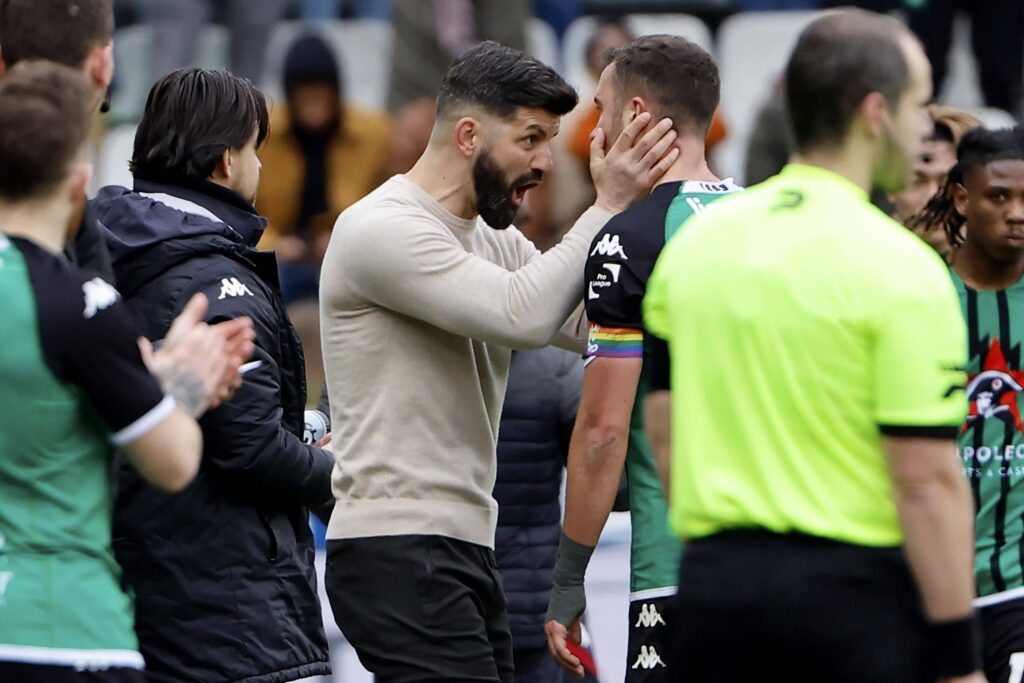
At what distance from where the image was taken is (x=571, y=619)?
4.57 metres

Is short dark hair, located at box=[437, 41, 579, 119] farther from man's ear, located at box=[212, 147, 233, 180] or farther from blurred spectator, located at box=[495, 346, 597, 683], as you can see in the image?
blurred spectator, located at box=[495, 346, 597, 683]

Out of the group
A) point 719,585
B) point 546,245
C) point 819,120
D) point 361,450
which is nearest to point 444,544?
point 361,450

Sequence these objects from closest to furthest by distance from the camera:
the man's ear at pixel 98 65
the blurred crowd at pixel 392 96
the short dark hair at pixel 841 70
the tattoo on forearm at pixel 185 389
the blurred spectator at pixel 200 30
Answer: the short dark hair at pixel 841 70 < the tattoo on forearm at pixel 185 389 < the man's ear at pixel 98 65 < the blurred crowd at pixel 392 96 < the blurred spectator at pixel 200 30

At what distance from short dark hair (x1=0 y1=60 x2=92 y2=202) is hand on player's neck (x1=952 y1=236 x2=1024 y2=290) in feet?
8.73

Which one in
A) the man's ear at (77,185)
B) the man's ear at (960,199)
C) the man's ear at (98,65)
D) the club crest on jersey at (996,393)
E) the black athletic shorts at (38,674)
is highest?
the man's ear at (98,65)

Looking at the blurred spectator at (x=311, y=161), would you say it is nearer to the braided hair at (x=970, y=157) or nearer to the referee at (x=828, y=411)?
the braided hair at (x=970, y=157)

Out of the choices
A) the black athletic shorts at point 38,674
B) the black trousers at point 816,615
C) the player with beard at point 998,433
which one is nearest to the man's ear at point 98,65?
the black athletic shorts at point 38,674

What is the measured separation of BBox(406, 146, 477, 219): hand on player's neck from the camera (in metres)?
4.66

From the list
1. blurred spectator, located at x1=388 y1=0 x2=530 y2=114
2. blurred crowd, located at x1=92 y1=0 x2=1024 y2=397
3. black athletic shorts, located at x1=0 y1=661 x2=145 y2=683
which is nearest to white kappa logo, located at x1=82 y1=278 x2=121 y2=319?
black athletic shorts, located at x1=0 y1=661 x2=145 y2=683

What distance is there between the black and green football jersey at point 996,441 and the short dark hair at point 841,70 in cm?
189

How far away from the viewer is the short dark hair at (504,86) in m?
4.64

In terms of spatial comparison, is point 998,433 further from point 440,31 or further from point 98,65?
point 440,31

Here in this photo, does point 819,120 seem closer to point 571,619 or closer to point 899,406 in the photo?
point 899,406

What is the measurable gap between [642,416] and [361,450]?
69 cm
